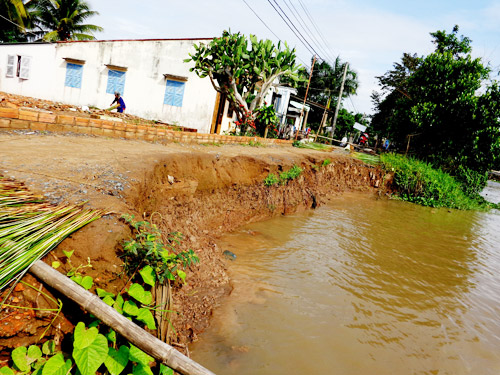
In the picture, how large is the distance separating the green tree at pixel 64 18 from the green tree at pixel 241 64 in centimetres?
1688

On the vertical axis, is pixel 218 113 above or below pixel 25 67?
below

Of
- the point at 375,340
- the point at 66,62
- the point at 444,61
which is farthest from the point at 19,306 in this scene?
the point at 444,61

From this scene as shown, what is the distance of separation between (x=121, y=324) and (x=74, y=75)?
1563cm

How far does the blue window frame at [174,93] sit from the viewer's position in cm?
1302

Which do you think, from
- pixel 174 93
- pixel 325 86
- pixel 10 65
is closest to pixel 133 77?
pixel 174 93

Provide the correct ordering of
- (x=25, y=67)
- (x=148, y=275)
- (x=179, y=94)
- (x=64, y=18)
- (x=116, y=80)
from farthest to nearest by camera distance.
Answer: (x=64, y=18) < (x=25, y=67) < (x=116, y=80) < (x=179, y=94) < (x=148, y=275)

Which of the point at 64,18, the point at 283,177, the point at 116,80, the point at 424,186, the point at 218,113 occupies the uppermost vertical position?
the point at 64,18

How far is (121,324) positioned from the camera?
6.43 ft

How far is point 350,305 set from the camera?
437 centimetres

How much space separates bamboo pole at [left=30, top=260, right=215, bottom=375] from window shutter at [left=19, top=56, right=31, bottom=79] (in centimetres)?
1736

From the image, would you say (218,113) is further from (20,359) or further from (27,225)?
(20,359)

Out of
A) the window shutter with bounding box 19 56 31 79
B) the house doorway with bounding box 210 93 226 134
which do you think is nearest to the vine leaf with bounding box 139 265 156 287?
the house doorway with bounding box 210 93 226 134

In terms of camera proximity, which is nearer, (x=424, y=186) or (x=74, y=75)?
(x=424, y=186)

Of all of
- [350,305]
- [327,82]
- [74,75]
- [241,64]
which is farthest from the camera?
[327,82]
